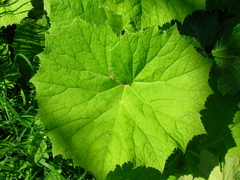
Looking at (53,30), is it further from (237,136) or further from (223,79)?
(237,136)

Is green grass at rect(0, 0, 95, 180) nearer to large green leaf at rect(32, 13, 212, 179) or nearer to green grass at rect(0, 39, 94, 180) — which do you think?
green grass at rect(0, 39, 94, 180)

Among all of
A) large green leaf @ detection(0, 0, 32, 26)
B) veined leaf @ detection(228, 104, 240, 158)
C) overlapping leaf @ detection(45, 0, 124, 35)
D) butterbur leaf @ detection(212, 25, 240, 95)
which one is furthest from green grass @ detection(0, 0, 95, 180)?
butterbur leaf @ detection(212, 25, 240, 95)

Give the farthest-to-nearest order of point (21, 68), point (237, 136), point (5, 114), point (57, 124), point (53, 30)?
1. point (21, 68)
2. point (5, 114)
3. point (237, 136)
4. point (53, 30)
5. point (57, 124)

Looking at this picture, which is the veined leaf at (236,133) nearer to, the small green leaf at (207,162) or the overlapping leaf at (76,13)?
the small green leaf at (207,162)

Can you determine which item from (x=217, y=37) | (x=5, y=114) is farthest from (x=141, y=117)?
(x=5, y=114)

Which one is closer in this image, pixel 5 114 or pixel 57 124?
pixel 57 124

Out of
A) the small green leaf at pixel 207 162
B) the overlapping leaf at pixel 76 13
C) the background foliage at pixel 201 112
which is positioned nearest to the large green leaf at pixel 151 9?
the background foliage at pixel 201 112

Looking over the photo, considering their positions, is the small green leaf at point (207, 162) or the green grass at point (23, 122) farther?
the green grass at point (23, 122)
